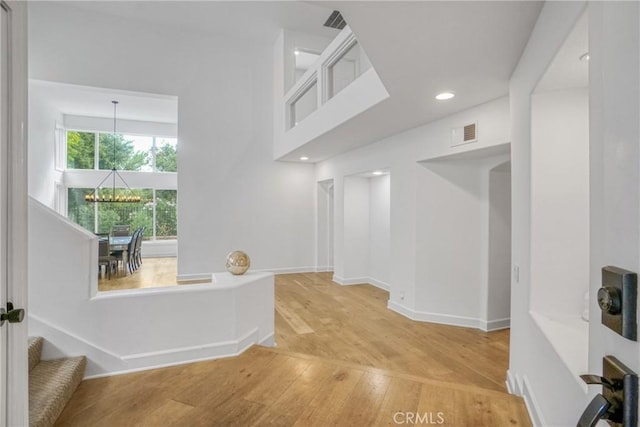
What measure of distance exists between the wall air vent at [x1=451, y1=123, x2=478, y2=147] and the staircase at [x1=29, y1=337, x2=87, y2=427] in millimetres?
3921

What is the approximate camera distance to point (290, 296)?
17.8ft

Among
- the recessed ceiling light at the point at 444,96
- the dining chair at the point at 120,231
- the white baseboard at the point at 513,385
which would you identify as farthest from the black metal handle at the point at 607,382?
the dining chair at the point at 120,231

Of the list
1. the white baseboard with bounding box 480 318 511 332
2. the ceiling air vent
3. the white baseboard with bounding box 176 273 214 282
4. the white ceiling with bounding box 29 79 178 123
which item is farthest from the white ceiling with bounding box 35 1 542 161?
the white ceiling with bounding box 29 79 178 123

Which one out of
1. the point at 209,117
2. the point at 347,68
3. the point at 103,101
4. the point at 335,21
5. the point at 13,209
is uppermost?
the point at 335,21

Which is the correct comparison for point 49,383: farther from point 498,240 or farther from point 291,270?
point 291,270

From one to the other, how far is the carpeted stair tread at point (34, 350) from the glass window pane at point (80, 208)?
7.70 m

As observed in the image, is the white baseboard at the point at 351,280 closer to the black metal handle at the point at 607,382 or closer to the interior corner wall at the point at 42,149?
the black metal handle at the point at 607,382

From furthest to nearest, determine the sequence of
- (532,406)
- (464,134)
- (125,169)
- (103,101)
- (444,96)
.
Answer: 1. (125,169)
2. (103,101)
3. (464,134)
4. (444,96)
5. (532,406)

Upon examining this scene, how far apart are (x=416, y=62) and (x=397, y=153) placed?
7.47 feet

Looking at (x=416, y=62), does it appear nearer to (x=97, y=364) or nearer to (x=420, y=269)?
(x=420, y=269)

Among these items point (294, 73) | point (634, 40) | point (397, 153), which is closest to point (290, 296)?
point (397, 153)

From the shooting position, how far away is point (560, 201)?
1.93 meters

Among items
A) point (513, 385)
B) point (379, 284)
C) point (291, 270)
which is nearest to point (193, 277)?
point (291, 270)

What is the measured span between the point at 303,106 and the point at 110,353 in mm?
5081
